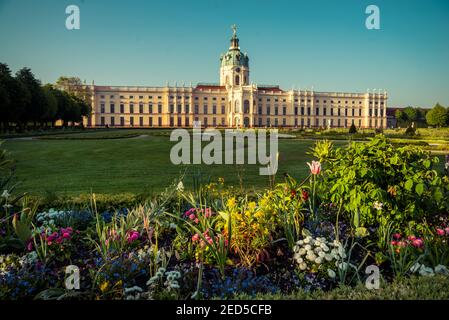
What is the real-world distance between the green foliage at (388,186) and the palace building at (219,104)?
66621mm

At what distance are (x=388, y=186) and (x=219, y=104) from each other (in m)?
73.1

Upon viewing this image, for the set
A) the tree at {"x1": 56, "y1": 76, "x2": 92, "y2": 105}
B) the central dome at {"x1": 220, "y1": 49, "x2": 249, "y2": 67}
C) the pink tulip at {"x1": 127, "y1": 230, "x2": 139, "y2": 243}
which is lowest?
the pink tulip at {"x1": 127, "y1": 230, "x2": 139, "y2": 243}

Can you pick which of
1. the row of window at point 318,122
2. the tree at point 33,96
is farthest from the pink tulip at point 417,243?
the row of window at point 318,122

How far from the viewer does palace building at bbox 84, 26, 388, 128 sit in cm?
7225

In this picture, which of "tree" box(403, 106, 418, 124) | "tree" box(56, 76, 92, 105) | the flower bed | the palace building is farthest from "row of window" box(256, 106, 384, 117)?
the flower bed

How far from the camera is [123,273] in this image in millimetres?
3027

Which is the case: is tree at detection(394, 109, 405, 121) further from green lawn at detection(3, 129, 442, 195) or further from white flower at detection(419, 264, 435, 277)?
white flower at detection(419, 264, 435, 277)

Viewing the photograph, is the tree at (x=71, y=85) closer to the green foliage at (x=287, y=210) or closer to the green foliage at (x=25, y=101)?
the green foliage at (x=25, y=101)

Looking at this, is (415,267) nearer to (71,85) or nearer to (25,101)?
(25,101)

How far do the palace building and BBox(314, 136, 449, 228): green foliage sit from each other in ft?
219

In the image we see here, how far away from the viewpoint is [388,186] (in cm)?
366

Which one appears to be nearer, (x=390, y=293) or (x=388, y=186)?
(x=390, y=293)

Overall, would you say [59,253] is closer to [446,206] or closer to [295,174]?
[446,206]

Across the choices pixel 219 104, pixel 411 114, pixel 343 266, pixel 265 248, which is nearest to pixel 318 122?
pixel 411 114
